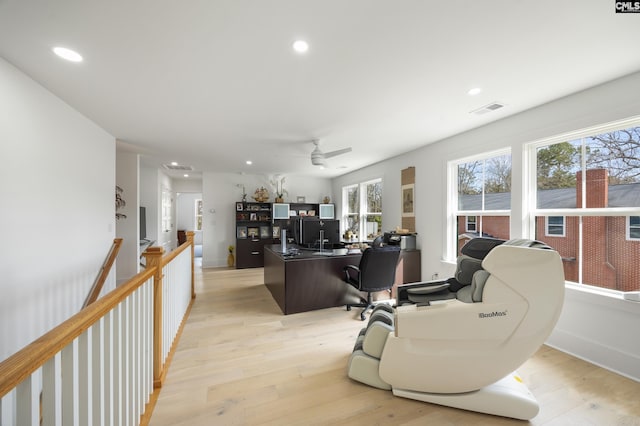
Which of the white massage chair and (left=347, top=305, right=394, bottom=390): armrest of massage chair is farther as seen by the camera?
(left=347, top=305, right=394, bottom=390): armrest of massage chair

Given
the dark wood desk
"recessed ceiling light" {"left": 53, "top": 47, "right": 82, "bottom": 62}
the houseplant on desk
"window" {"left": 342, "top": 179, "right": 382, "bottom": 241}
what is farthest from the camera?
the houseplant on desk

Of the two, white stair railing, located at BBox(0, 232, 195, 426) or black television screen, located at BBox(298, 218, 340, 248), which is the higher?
black television screen, located at BBox(298, 218, 340, 248)

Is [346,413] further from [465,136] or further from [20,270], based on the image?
[465,136]

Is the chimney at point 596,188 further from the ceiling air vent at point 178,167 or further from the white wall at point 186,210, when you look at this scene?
the white wall at point 186,210

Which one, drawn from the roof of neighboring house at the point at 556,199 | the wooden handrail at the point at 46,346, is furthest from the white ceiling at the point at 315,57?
the wooden handrail at the point at 46,346

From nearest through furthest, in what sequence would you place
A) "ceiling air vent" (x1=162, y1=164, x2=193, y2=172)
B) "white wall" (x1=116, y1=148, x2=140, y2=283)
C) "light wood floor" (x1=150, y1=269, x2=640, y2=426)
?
"light wood floor" (x1=150, y1=269, x2=640, y2=426) < "white wall" (x1=116, y1=148, x2=140, y2=283) < "ceiling air vent" (x1=162, y1=164, x2=193, y2=172)

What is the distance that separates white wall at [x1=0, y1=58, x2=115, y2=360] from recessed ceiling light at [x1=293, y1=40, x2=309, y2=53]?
2.25m

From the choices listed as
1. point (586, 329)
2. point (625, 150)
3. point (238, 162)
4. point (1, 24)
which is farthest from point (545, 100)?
point (238, 162)

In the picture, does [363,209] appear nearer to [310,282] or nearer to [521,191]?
[310,282]

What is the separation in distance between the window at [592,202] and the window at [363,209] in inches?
125

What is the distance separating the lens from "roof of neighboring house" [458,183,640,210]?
2205mm

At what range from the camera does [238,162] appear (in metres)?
5.53

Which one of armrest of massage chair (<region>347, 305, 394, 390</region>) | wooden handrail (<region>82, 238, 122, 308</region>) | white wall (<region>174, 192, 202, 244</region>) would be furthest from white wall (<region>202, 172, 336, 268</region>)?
armrest of massage chair (<region>347, 305, 394, 390</region>)

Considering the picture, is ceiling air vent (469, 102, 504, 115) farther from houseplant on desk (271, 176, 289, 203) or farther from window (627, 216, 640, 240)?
houseplant on desk (271, 176, 289, 203)
